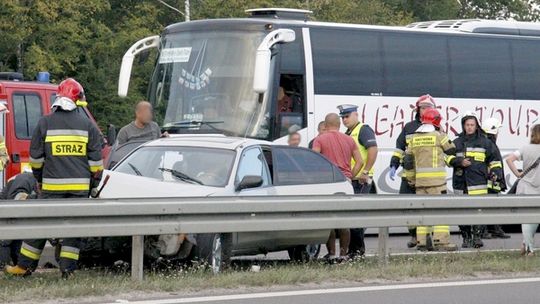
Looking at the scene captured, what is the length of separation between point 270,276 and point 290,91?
856 centimetres

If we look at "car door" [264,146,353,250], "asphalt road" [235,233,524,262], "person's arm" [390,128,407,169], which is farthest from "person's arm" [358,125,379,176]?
"car door" [264,146,353,250]

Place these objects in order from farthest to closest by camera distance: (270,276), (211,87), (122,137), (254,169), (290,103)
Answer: (290,103)
(211,87)
(122,137)
(254,169)
(270,276)

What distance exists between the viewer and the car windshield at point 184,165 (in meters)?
12.7

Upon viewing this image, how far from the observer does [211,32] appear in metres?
19.6

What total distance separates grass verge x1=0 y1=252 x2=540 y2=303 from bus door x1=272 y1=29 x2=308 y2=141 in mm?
5720

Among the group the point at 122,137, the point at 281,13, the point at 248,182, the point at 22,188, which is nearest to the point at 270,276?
the point at 248,182

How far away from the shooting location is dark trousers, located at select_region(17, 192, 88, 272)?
11.2m

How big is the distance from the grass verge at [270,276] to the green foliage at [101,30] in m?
19.4

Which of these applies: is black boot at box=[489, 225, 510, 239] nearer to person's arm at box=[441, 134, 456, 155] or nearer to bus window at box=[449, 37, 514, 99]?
bus window at box=[449, 37, 514, 99]

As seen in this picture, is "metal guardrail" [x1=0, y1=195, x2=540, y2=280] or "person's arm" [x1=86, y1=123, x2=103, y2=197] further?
"person's arm" [x1=86, y1=123, x2=103, y2=197]

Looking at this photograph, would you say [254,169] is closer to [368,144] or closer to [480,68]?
[368,144]

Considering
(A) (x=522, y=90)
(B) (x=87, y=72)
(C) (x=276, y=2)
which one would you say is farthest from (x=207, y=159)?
(C) (x=276, y=2)


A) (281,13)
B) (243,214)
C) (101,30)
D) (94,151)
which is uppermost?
(101,30)

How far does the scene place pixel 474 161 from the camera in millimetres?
16234
